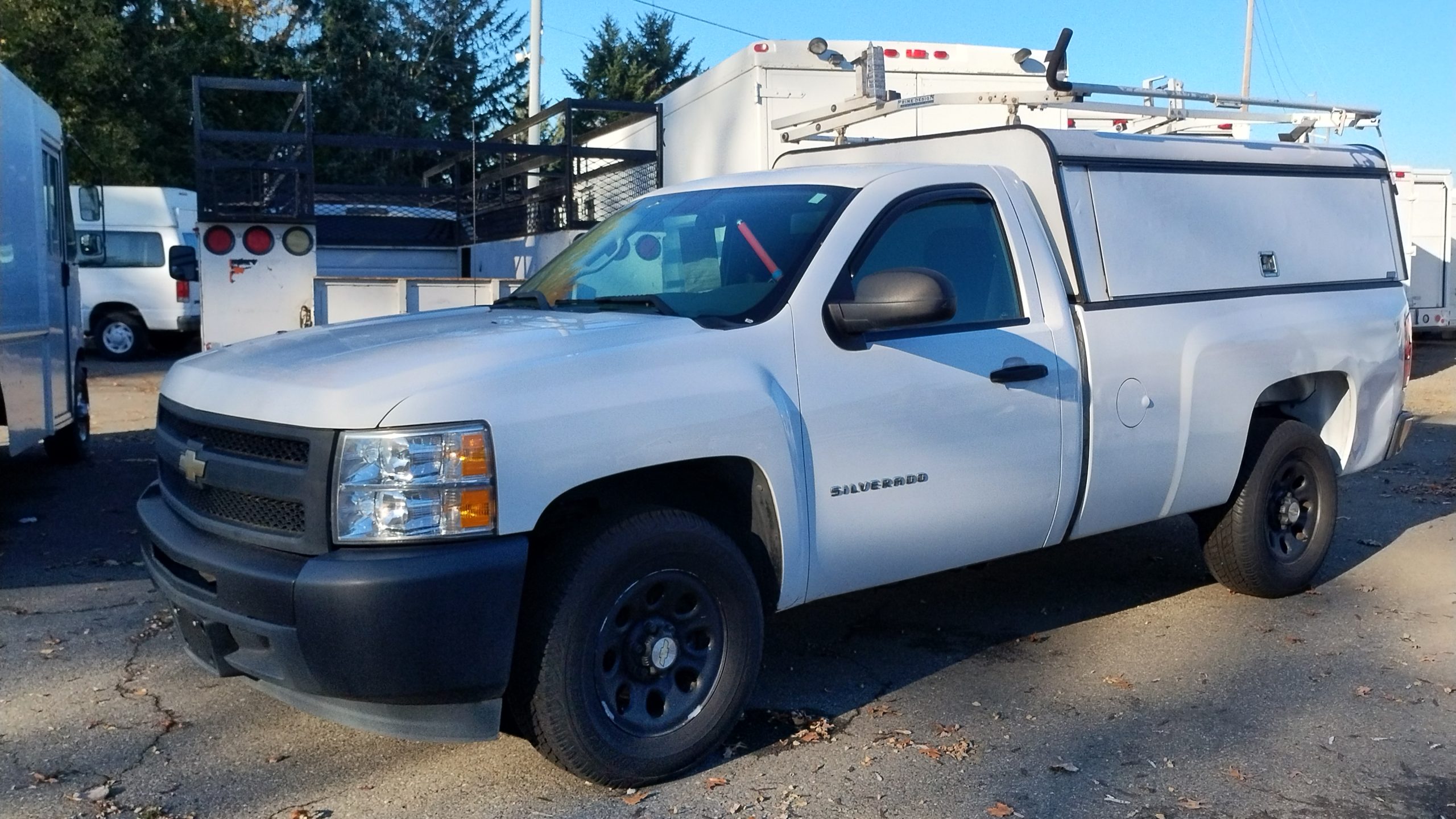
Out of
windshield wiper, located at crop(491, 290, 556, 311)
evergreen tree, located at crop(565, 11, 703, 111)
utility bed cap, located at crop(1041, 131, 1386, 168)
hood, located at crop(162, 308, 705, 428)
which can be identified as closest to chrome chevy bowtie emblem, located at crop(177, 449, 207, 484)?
hood, located at crop(162, 308, 705, 428)

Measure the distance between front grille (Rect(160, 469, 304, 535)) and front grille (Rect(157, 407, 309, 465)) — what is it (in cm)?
11

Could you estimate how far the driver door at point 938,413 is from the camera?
13.9 feet

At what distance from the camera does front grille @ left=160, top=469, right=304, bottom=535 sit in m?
3.56

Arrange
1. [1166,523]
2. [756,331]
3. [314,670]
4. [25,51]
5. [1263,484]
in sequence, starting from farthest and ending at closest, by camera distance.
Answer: [25,51] < [1166,523] < [1263,484] < [756,331] < [314,670]

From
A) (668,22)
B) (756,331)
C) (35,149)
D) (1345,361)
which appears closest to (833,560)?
(756,331)

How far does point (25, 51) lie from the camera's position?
20391mm

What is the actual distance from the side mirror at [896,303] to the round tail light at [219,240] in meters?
6.54

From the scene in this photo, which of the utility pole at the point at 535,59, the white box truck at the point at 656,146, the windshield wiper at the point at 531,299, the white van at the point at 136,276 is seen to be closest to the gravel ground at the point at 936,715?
the windshield wiper at the point at 531,299

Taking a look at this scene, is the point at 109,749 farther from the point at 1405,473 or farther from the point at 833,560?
the point at 1405,473

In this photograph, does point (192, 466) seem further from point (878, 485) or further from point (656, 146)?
point (656, 146)

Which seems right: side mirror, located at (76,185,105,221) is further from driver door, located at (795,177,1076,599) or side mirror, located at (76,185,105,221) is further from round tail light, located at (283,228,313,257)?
driver door, located at (795,177,1076,599)

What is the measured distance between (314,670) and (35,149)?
607 centimetres

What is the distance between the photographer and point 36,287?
801cm

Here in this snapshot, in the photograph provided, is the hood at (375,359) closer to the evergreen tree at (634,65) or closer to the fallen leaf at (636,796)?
the fallen leaf at (636,796)
